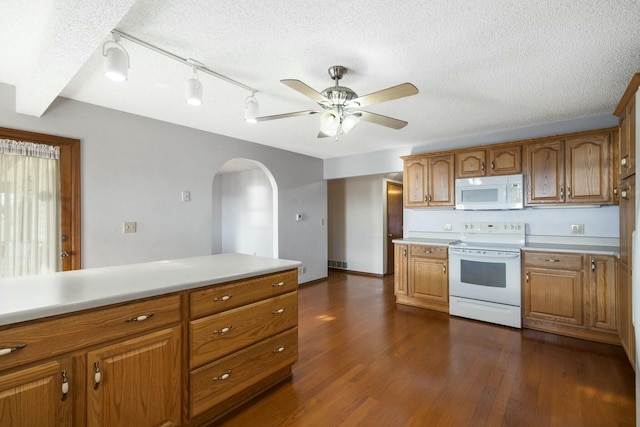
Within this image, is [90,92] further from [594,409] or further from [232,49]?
[594,409]

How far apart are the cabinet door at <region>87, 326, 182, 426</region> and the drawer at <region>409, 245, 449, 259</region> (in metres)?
3.22

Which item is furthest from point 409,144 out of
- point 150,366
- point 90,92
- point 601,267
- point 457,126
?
point 150,366

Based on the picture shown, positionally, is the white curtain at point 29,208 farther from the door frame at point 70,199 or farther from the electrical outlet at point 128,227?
the electrical outlet at point 128,227

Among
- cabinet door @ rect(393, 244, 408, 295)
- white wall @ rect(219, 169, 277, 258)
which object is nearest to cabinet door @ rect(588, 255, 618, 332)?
cabinet door @ rect(393, 244, 408, 295)

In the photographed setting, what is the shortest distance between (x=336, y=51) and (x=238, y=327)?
6.04ft

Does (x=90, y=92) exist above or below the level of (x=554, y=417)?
above

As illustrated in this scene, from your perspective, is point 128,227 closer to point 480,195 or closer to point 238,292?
point 238,292

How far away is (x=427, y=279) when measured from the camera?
399 centimetres

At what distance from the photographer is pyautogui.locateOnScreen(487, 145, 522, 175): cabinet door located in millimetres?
3590

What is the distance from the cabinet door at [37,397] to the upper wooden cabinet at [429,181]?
4.02m

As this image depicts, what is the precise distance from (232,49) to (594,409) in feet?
10.7

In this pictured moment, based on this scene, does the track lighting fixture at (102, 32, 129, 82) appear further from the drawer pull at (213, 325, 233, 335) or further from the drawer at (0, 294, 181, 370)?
the drawer pull at (213, 325, 233, 335)

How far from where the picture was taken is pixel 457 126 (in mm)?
3658

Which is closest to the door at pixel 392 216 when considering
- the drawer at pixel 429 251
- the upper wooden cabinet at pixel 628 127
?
the drawer at pixel 429 251
